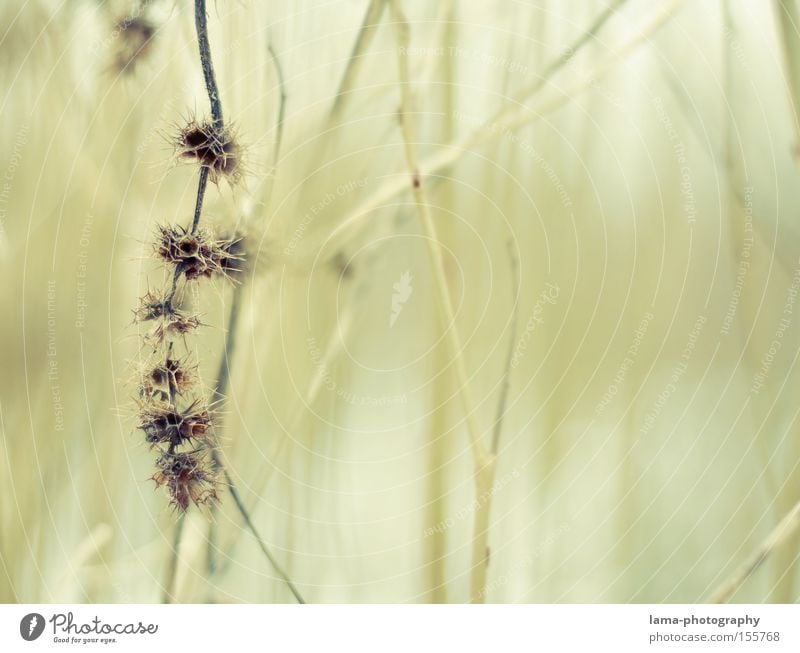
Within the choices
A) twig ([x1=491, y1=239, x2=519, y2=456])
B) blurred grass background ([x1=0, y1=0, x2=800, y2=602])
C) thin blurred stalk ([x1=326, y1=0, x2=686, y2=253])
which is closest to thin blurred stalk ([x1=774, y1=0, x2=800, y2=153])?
blurred grass background ([x1=0, y1=0, x2=800, y2=602])

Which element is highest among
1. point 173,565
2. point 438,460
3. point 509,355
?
point 509,355

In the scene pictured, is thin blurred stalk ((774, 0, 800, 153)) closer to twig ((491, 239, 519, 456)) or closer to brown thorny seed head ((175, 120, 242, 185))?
twig ((491, 239, 519, 456))

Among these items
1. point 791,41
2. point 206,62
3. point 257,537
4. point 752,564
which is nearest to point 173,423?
point 257,537

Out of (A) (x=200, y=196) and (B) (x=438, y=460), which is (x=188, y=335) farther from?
(B) (x=438, y=460)

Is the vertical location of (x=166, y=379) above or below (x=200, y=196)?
below

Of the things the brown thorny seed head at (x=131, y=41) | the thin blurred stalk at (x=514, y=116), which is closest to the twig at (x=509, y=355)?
the thin blurred stalk at (x=514, y=116)
